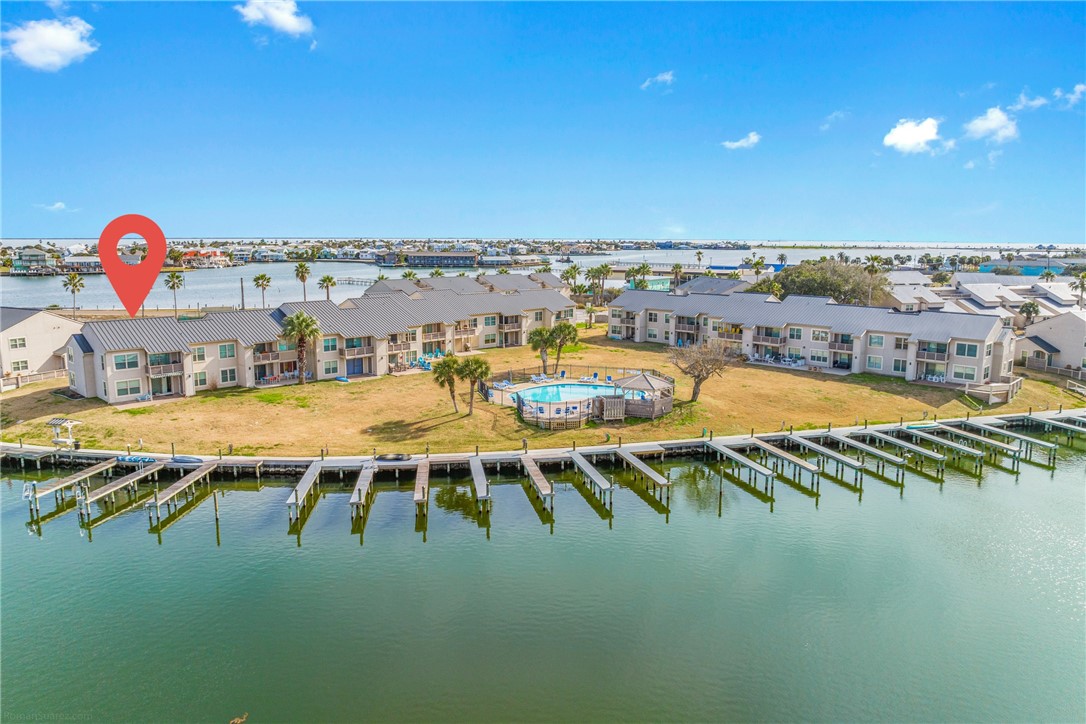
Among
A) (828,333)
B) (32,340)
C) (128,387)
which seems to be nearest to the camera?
(128,387)

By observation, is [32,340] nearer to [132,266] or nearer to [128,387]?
[128,387]

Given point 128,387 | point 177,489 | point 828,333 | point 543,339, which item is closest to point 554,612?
point 177,489

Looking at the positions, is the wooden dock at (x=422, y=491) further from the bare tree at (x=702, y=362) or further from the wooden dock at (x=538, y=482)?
the bare tree at (x=702, y=362)

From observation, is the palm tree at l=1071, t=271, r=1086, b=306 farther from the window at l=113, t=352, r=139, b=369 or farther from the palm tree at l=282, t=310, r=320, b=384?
the window at l=113, t=352, r=139, b=369

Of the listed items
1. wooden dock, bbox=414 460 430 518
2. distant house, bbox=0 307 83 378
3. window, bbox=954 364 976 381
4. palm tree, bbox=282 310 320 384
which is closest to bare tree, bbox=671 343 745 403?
wooden dock, bbox=414 460 430 518

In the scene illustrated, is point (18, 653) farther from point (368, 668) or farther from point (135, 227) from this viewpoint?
point (135, 227)

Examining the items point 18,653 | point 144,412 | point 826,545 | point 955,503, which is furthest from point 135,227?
point 955,503

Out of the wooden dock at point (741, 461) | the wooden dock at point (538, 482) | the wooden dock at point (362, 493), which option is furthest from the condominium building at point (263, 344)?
the wooden dock at point (741, 461)
